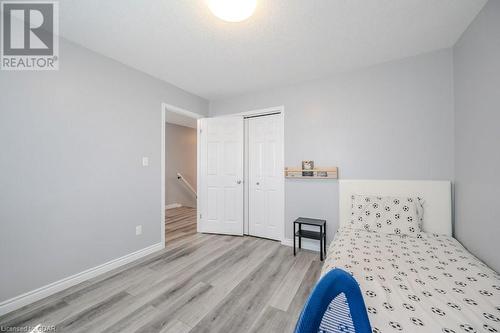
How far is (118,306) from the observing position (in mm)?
1754

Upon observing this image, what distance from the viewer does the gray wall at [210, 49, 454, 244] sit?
230 cm

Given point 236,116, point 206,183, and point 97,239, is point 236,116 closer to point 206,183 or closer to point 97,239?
point 206,183

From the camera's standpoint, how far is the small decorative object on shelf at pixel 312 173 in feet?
9.32

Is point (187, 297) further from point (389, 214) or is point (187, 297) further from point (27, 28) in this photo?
point (27, 28)

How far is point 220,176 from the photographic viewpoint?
375cm

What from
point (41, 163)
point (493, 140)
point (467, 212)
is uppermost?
point (493, 140)

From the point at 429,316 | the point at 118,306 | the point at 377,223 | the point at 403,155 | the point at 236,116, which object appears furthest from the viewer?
the point at 236,116

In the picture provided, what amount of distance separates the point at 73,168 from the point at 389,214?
3.44 metres

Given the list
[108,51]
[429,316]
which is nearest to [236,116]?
[108,51]

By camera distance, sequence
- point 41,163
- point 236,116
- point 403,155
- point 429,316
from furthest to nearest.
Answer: point 236,116 → point 403,155 → point 41,163 → point 429,316

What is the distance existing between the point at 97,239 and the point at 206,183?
1847 mm

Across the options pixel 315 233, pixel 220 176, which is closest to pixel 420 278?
pixel 315 233

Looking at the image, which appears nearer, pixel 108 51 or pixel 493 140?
pixel 493 140
